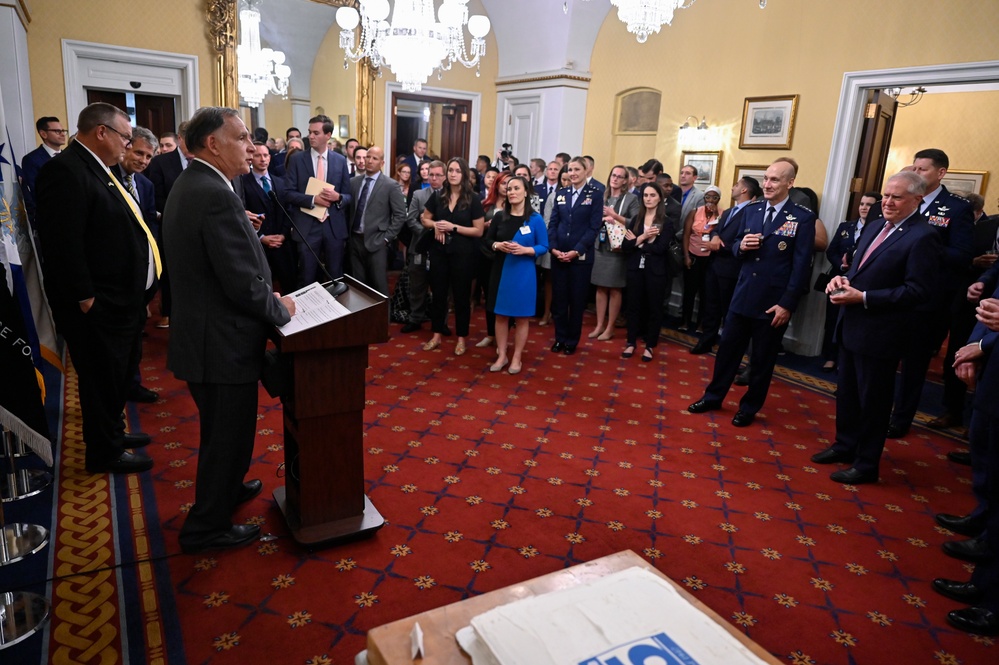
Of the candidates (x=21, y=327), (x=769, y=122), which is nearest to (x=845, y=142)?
(x=769, y=122)

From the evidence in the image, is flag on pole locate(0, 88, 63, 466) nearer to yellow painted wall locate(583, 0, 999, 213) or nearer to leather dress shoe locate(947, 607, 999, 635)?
leather dress shoe locate(947, 607, 999, 635)

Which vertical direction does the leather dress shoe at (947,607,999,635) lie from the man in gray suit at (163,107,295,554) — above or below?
below

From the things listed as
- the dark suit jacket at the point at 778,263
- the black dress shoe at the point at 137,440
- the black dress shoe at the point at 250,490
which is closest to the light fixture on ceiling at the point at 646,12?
the dark suit jacket at the point at 778,263

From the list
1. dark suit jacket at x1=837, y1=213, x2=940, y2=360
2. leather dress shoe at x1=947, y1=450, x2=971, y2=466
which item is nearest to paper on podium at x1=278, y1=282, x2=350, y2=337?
dark suit jacket at x1=837, y1=213, x2=940, y2=360

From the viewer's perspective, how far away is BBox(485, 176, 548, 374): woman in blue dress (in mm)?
4789

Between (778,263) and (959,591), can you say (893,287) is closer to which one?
(778,263)

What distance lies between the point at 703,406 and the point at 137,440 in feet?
11.9

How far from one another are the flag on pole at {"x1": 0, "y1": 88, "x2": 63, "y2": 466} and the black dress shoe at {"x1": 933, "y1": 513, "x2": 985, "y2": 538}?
4.11 m

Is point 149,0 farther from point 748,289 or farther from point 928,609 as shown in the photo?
point 928,609

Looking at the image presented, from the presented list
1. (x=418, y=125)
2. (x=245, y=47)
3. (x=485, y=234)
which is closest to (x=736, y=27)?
(x=485, y=234)

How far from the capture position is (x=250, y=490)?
2.97 metres

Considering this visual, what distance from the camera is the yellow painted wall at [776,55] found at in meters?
5.43

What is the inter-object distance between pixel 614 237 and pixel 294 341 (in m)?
4.19

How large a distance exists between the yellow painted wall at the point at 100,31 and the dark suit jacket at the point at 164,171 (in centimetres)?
243
